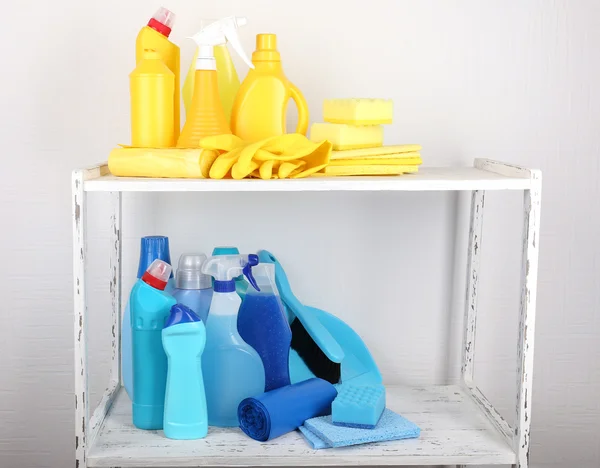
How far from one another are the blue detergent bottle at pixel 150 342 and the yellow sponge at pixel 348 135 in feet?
1.17

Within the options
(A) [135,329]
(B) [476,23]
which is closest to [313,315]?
(A) [135,329]

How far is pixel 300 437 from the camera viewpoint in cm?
129

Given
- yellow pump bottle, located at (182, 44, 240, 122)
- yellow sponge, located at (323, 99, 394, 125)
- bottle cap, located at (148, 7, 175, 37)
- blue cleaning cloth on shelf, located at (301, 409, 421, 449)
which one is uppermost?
bottle cap, located at (148, 7, 175, 37)

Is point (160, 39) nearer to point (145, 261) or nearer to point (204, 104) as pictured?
point (204, 104)

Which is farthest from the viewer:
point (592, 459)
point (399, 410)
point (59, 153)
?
point (592, 459)

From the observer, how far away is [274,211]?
1615 millimetres

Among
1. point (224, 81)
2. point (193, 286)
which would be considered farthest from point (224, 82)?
point (193, 286)

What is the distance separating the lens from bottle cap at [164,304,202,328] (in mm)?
1229

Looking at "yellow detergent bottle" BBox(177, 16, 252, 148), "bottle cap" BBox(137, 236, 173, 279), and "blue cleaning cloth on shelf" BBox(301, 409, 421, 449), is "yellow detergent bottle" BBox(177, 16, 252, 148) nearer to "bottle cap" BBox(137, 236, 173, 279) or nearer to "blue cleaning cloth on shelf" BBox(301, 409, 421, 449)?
"bottle cap" BBox(137, 236, 173, 279)

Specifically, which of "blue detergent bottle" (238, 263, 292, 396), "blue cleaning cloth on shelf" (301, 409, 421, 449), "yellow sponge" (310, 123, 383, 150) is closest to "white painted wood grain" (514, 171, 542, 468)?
"blue cleaning cloth on shelf" (301, 409, 421, 449)

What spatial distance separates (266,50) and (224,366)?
56 cm

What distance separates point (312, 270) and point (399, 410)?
1.16ft

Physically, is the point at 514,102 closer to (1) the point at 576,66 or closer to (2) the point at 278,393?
(1) the point at 576,66

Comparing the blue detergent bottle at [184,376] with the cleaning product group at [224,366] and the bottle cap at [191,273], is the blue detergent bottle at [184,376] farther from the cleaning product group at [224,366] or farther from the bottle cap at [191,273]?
the bottle cap at [191,273]
